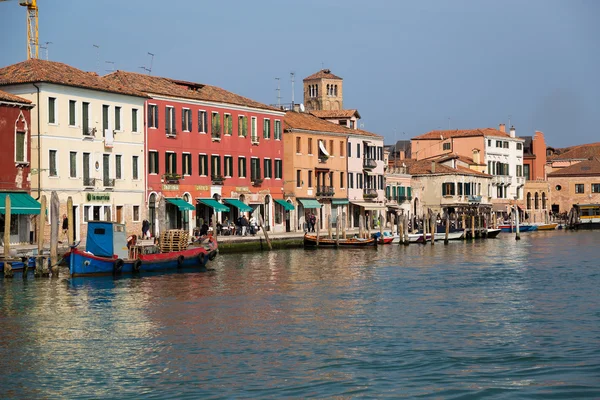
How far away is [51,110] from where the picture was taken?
4856cm

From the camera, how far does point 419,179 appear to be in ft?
301

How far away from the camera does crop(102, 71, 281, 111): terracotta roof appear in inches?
2179

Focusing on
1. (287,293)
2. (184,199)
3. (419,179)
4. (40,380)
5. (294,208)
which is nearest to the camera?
(40,380)

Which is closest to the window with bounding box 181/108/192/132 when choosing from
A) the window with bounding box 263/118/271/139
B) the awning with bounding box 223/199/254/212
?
the awning with bounding box 223/199/254/212

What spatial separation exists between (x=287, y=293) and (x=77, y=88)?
2065 centimetres

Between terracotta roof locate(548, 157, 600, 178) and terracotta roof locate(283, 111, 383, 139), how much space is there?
42.9 metres

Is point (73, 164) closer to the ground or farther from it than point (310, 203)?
farther from it

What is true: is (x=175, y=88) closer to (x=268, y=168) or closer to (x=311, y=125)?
(x=268, y=168)

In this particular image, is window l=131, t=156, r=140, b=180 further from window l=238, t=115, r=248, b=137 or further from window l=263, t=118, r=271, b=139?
window l=263, t=118, r=271, b=139

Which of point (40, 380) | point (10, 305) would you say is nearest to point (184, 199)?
point (10, 305)

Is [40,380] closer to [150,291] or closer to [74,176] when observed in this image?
[150,291]

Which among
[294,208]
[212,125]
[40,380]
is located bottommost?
[40,380]

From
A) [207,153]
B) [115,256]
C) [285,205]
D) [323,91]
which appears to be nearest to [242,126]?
[207,153]

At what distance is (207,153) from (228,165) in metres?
2.12
